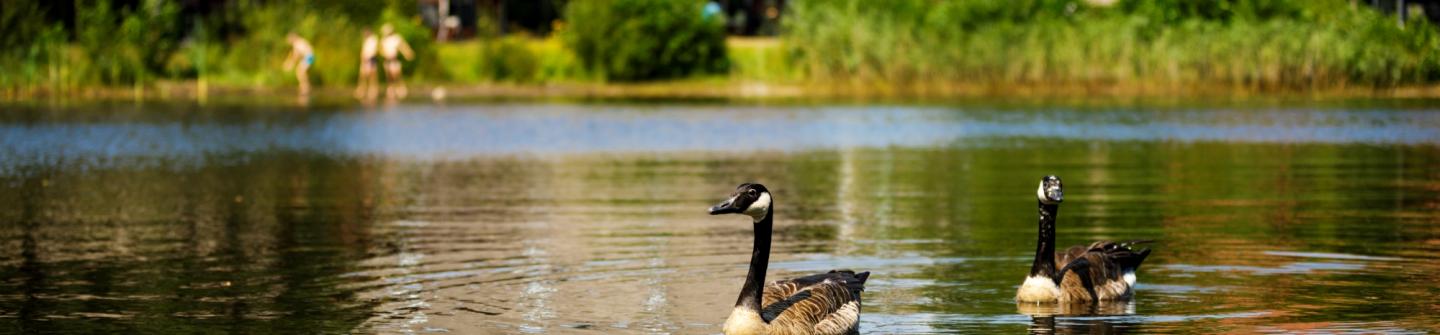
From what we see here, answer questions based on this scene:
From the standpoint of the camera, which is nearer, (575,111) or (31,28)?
(575,111)

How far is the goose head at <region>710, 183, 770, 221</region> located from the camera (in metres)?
13.4

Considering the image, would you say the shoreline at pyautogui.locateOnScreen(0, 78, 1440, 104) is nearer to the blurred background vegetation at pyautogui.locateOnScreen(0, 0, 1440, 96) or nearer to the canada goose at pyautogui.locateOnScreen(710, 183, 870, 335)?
the blurred background vegetation at pyautogui.locateOnScreen(0, 0, 1440, 96)

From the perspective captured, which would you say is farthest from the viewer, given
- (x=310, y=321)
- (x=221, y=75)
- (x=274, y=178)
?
(x=221, y=75)

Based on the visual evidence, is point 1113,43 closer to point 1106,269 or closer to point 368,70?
point 368,70

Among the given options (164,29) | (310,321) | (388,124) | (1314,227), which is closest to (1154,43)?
(388,124)

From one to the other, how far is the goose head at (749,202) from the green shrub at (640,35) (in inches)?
2236

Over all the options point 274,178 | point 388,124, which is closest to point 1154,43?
point 388,124

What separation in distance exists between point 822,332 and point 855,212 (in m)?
10.2

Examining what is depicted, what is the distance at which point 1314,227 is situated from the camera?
21.1 metres

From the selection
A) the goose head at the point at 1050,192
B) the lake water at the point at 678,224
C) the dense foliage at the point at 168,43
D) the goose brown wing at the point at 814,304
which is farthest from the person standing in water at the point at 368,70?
the goose brown wing at the point at 814,304

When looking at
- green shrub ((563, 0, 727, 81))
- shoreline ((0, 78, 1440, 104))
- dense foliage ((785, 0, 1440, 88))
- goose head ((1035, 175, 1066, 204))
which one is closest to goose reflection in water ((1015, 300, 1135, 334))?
goose head ((1035, 175, 1066, 204))

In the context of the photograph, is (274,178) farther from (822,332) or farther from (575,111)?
(575,111)

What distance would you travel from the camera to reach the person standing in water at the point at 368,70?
62.8 meters

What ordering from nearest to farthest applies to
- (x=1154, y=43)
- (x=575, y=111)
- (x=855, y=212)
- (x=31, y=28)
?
(x=855, y=212)
(x=575, y=111)
(x=1154, y=43)
(x=31, y=28)
